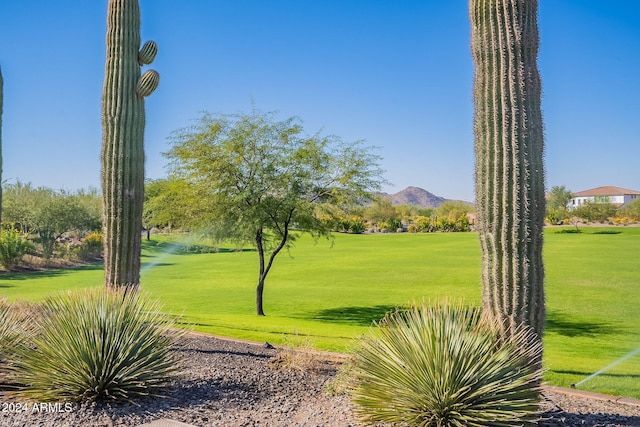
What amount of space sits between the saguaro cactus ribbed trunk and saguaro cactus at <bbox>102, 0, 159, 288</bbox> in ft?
18.0

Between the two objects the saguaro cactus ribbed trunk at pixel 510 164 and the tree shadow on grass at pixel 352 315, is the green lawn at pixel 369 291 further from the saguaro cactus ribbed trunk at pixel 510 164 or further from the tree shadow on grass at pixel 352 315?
the saguaro cactus ribbed trunk at pixel 510 164

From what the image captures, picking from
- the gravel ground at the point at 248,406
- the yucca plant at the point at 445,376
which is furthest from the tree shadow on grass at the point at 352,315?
the yucca plant at the point at 445,376

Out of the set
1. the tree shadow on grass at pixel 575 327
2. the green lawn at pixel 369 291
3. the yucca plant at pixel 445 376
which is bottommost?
the tree shadow on grass at pixel 575 327

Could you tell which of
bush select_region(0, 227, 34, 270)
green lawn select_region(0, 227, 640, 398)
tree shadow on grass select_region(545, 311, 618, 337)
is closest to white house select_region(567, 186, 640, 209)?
green lawn select_region(0, 227, 640, 398)

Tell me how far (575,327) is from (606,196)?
76838mm

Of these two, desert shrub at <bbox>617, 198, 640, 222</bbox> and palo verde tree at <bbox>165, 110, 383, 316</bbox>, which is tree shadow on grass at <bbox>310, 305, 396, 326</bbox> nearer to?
palo verde tree at <bbox>165, 110, 383, 316</bbox>

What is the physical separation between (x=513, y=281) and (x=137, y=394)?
13.6 ft

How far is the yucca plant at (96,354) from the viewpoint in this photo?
225 inches

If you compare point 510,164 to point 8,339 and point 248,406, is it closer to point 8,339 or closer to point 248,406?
point 248,406

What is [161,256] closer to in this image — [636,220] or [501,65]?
[501,65]

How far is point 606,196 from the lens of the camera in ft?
271

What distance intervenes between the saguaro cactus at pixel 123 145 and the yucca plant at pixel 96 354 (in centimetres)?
209

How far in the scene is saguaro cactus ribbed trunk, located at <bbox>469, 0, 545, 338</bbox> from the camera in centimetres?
551

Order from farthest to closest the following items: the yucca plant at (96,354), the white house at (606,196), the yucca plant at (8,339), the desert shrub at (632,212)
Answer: the white house at (606,196) → the desert shrub at (632,212) → the yucca plant at (8,339) → the yucca plant at (96,354)
